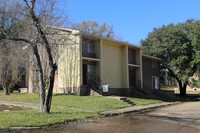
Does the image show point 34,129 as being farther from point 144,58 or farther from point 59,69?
point 144,58

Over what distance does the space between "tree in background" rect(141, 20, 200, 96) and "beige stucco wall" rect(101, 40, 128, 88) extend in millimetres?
6136

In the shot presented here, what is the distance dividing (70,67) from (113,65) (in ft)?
16.5

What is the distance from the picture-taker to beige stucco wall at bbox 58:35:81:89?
20.0m

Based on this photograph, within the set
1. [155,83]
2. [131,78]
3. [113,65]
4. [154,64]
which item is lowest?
[155,83]

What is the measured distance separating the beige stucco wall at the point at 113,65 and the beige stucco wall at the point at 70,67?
116 inches

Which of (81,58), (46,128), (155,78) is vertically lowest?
(46,128)

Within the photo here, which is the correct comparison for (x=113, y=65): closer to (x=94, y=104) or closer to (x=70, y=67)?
(x=70, y=67)

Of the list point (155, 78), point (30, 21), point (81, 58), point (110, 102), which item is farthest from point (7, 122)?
point (155, 78)

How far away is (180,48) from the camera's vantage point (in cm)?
2514

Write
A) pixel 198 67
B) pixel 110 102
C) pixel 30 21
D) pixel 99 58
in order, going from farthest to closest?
1. pixel 198 67
2. pixel 99 58
3. pixel 110 102
4. pixel 30 21

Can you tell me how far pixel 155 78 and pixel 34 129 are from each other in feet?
80.1

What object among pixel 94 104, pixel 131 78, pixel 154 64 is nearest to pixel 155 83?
pixel 154 64

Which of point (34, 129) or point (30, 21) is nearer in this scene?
point (34, 129)

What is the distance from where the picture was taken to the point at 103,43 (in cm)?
2236
